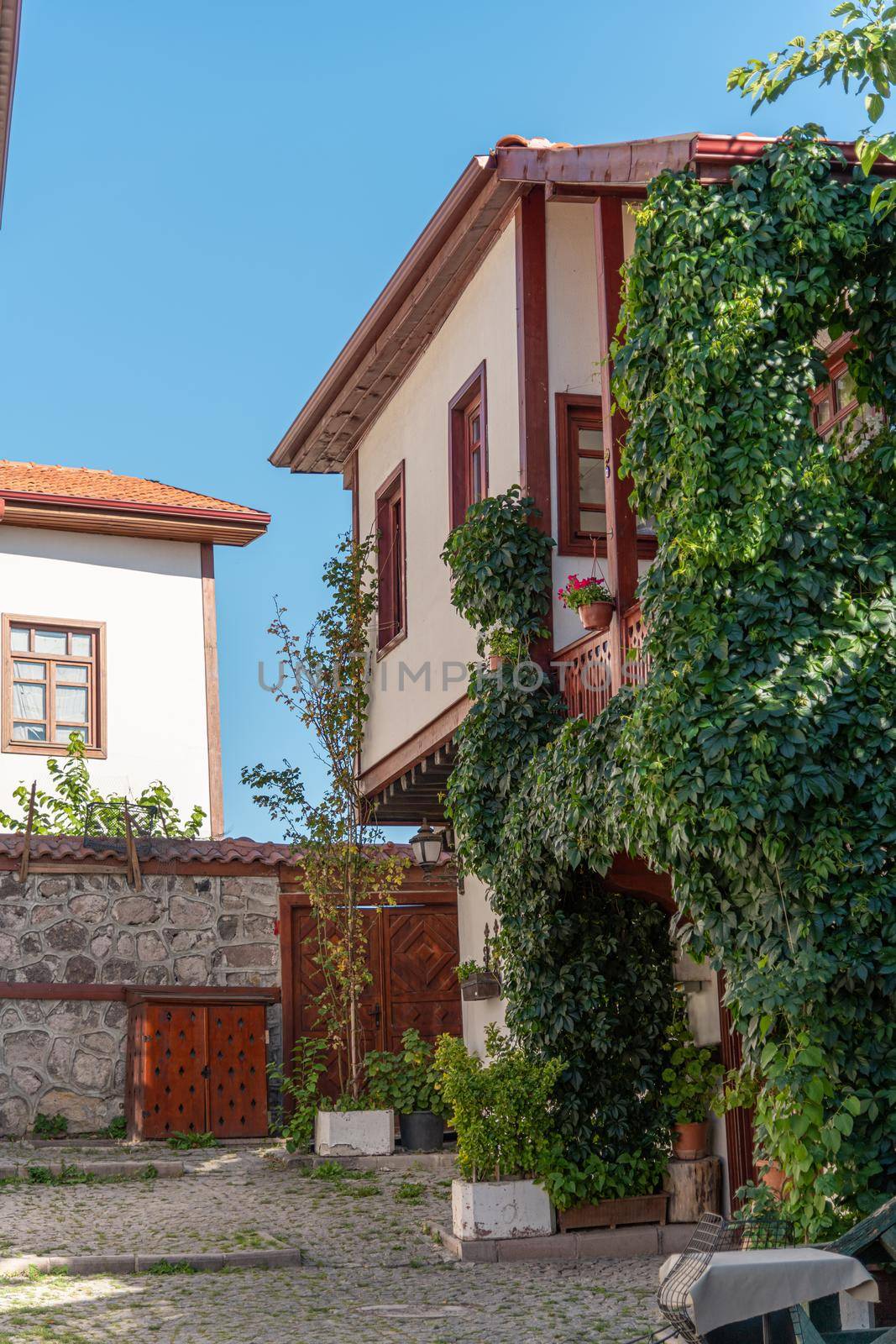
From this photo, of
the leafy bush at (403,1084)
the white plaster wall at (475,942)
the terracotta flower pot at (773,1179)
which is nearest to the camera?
the terracotta flower pot at (773,1179)

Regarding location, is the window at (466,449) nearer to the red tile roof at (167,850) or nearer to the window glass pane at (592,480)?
the window glass pane at (592,480)

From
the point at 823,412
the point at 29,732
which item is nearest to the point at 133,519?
the point at 29,732

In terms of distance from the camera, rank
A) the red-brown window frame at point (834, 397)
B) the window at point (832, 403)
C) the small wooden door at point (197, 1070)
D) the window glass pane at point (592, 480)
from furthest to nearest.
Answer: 1. the small wooden door at point (197, 1070)
2. the window glass pane at point (592, 480)
3. the red-brown window frame at point (834, 397)
4. the window at point (832, 403)

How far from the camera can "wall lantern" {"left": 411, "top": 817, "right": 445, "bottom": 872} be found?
527 inches

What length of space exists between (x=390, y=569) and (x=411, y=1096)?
14.3 ft

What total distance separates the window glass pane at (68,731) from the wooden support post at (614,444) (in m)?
10.3

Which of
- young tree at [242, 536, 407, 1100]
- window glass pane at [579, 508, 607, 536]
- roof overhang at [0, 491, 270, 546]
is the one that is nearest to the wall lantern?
young tree at [242, 536, 407, 1100]

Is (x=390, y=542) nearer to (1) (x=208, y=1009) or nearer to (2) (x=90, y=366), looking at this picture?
(1) (x=208, y=1009)

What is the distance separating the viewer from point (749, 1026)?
700 centimetres

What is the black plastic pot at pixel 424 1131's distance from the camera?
12.2m

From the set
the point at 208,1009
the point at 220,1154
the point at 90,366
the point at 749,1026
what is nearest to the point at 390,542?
the point at 208,1009

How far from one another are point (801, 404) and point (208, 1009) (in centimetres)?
746

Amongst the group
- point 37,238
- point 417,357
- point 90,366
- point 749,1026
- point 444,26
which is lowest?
point 749,1026

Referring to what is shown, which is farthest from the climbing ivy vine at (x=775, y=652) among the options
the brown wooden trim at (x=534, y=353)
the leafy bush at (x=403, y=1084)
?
the leafy bush at (x=403, y=1084)
